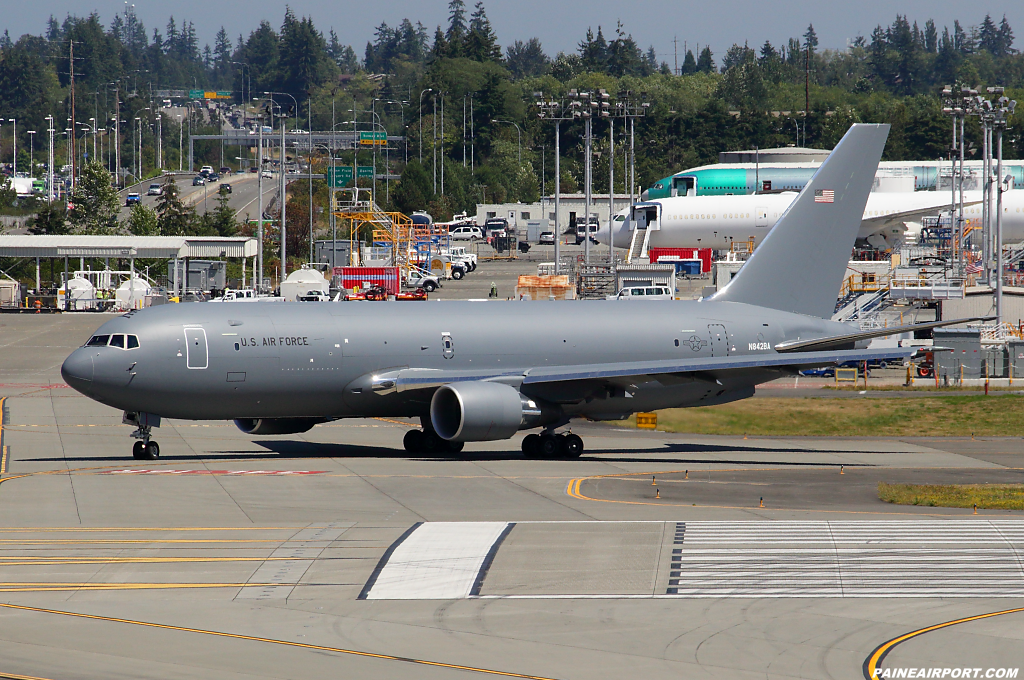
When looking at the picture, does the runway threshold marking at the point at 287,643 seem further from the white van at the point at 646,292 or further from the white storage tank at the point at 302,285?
the white storage tank at the point at 302,285

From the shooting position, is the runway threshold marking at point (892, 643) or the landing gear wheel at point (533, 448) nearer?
the runway threshold marking at point (892, 643)

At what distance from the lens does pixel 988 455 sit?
38438mm

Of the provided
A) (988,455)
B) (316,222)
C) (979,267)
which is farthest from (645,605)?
(316,222)

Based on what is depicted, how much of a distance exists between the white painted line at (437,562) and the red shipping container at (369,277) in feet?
244

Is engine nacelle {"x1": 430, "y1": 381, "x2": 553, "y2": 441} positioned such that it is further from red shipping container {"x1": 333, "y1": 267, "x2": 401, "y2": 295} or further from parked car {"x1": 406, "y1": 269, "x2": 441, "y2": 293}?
parked car {"x1": 406, "y1": 269, "x2": 441, "y2": 293}

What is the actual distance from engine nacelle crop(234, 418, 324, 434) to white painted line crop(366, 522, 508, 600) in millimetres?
13342

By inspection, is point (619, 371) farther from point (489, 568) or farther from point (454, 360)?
point (489, 568)

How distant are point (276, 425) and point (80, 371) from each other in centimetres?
657

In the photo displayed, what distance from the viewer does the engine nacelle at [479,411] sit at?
34150 mm

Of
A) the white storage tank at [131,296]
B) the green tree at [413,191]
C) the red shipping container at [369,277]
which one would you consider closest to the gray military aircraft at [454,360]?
the red shipping container at [369,277]

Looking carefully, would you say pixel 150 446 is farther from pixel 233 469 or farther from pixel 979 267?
pixel 979 267

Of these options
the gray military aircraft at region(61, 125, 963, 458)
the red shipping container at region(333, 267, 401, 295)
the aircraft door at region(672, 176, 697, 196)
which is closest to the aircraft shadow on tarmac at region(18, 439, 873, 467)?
the gray military aircraft at region(61, 125, 963, 458)

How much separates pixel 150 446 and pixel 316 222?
447 feet

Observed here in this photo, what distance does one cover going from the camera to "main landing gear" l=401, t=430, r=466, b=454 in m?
38.1
